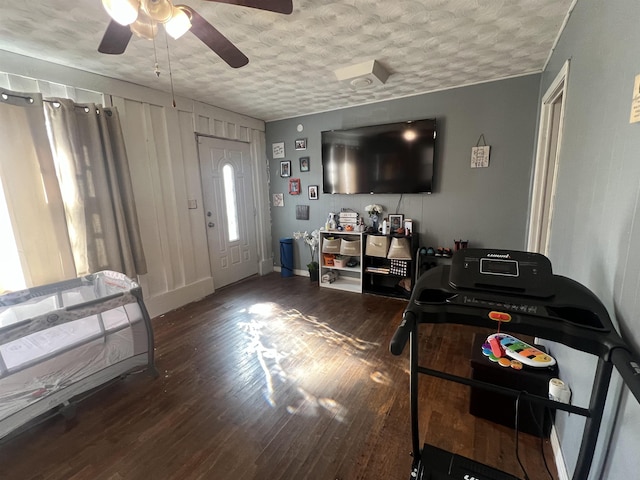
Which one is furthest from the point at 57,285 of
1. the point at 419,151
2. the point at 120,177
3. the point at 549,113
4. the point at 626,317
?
the point at 549,113

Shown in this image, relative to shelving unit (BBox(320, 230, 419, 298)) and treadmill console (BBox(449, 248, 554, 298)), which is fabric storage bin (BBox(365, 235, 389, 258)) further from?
treadmill console (BBox(449, 248, 554, 298))

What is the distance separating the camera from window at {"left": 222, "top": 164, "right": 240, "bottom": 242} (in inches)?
157

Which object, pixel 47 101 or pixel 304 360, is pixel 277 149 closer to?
pixel 47 101

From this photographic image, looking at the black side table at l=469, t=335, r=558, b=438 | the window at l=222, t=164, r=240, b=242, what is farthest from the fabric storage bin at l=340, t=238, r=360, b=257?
the black side table at l=469, t=335, r=558, b=438

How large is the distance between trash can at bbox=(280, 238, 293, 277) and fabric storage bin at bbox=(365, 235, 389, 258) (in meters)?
1.41

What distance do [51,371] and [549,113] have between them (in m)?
4.12

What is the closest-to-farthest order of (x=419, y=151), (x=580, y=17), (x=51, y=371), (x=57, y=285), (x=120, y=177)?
(x=580, y=17) < (x=51, y=371) < (x=57, y=285) < (x=120, y=177) < (x=419, y=151)

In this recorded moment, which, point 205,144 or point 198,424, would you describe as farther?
point 205,144

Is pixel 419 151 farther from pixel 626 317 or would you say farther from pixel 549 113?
pixel 626 317

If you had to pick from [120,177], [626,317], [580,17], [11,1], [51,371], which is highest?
[11,1]

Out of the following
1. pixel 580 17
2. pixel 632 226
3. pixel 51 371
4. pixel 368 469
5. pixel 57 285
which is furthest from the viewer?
pixel 57 285

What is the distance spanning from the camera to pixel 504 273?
98cm

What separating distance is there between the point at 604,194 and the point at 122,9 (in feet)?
6.64

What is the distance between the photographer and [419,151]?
3271 mm
